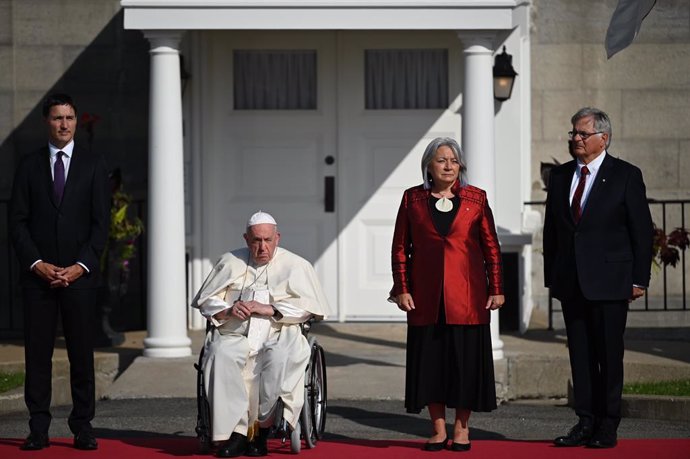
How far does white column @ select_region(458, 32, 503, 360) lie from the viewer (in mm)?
12180

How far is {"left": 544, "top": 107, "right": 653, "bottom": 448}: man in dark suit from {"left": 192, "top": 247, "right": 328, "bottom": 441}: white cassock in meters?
1.46

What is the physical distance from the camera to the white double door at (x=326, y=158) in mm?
14039

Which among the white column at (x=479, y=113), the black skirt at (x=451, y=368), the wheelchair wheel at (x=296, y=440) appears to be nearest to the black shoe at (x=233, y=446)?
the wheelchair wheel at (x=296, y=440)

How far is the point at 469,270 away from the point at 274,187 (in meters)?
5.42

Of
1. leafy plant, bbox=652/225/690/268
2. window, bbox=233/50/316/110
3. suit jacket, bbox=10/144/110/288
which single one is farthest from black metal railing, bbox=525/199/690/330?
suit jacket, bbox=10/144/110/288

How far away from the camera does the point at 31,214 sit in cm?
902

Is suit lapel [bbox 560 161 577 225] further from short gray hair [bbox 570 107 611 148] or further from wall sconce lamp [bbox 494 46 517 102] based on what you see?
wall sconce lamp [bbox 494 46 517 102]

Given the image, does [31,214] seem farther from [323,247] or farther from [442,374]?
[323,247]

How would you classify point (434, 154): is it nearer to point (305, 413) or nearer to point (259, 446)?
point (305, 413)

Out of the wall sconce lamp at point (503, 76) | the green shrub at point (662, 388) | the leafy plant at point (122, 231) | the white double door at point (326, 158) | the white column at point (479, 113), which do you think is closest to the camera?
the green shrub at point (662, 388)

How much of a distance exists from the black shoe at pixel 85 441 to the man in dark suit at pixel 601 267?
8.47 feet

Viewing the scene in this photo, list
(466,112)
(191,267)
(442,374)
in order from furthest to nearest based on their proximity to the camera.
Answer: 1. (191,267)
2. (466,112)
3. (442,374)

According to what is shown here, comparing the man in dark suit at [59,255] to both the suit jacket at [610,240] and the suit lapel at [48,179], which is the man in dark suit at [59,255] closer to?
the suit lapel at [48,179]

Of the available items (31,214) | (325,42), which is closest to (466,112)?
(325,42)
